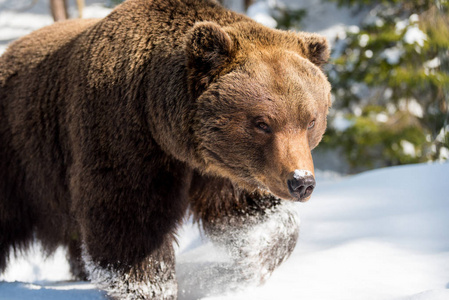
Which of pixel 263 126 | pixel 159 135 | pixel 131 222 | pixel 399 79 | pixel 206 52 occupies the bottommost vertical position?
pixel 399 79

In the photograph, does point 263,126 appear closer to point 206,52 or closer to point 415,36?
point 206,52

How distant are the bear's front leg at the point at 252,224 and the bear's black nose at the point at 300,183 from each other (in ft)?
3.49

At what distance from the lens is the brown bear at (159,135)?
2879 millimetres

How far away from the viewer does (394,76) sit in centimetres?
903

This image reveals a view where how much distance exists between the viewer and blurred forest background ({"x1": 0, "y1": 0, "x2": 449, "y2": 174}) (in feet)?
29.5

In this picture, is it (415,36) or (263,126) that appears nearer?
(263,126)

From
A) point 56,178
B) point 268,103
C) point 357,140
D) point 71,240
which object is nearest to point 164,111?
point 268,103

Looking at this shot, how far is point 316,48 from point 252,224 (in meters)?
1.33

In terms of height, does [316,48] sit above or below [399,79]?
above

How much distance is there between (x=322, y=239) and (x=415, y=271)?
47.5 inches

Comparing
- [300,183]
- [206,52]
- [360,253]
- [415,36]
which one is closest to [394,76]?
[415,36]

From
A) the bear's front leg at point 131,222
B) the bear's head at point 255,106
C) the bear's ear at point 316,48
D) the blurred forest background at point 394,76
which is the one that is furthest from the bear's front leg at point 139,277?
the blurred forest background at point 394,76

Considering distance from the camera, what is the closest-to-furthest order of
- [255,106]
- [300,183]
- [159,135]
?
[300,183] → [255,106] → [159,135]

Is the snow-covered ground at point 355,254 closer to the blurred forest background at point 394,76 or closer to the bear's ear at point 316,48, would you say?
the bear's ear at point 316,48
